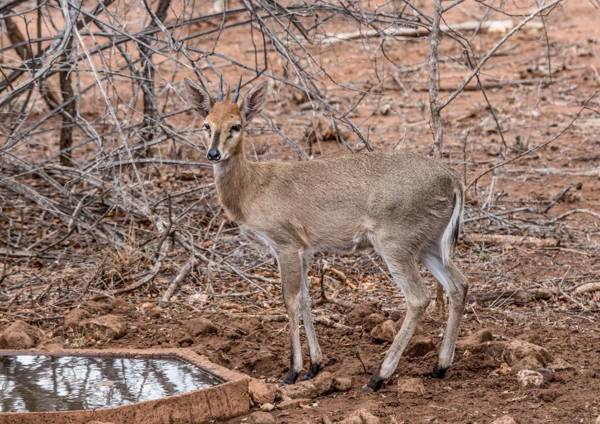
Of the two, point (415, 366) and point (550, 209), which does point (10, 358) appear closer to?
point (415, 366)

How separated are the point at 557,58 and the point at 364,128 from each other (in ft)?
14.0

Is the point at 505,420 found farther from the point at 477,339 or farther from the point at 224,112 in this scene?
the point at 224,112

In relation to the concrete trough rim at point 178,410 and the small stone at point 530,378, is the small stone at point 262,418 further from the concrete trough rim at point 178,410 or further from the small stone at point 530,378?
the small stone at point 530,378

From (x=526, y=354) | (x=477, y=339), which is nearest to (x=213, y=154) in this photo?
(x=477, y=339)

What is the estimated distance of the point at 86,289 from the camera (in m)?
8.11

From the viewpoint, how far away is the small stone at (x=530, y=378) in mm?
6004

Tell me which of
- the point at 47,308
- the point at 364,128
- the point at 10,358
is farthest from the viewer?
the point at 364,128

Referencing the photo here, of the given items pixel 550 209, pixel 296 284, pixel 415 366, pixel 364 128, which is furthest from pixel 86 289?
pixel 364 128

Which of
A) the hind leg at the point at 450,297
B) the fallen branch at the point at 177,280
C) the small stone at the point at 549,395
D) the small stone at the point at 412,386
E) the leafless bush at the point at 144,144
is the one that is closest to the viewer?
the small stone at the point at 549,395

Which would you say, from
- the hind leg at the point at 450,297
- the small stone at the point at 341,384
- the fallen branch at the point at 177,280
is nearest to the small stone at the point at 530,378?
the hind leg at the point at 450,297

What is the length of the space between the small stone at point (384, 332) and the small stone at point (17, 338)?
2.19 meters

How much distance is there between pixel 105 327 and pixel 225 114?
1.75 m

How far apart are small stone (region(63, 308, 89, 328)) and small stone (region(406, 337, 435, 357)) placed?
2.24 meters

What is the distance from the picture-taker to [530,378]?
6020 mm
